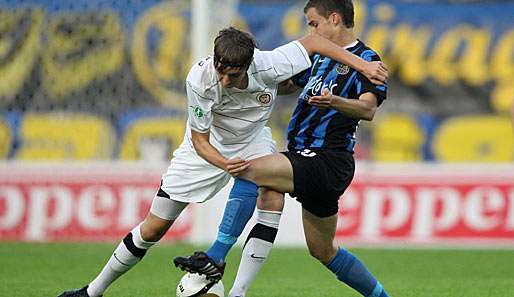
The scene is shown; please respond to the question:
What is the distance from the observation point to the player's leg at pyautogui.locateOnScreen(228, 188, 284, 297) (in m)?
6.48

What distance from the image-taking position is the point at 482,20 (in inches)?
663

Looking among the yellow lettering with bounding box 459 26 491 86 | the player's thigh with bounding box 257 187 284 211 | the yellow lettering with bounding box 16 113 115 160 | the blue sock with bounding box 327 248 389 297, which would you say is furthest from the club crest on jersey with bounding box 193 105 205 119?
the yellow lettering with bounding box 459 26 491 86

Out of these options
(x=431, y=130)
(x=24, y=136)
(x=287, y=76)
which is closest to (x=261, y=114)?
(x=287, y=76)

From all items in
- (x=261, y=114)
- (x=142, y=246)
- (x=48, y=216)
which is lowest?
(x=48, y=216)

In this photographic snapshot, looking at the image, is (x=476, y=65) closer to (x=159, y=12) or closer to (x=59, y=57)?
(x=159, y=12)

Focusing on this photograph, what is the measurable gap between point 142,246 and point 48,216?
657 centimetres

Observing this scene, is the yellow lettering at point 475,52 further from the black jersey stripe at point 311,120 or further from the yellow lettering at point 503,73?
the black jersey stripe at point 311,120

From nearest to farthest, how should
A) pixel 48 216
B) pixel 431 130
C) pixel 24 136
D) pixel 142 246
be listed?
pixel 142 246
pixel 48 216
pixel 24 136
pixel 431 130

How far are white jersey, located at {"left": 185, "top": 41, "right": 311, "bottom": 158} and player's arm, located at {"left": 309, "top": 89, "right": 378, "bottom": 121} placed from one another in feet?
1.29

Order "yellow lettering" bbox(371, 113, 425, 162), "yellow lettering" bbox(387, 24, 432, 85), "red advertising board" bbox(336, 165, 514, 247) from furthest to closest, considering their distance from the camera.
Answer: "yellow lettering" bbox(387, 24, 432, 85) < "yellow lettering" bbox(371, 113, 425, 162) < "red advertising board" bbox(336, 165, 514, 247)

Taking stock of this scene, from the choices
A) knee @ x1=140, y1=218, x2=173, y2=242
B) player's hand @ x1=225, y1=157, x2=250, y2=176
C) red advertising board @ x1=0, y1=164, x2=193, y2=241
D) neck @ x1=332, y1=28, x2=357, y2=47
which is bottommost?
red advertising board @ x1=0, y1=164, x2=193, y2=241

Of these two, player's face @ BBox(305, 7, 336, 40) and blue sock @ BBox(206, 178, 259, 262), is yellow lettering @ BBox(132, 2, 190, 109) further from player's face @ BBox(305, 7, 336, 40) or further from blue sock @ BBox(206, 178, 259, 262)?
blue sock @ BBox(206, 178, 259, 262)

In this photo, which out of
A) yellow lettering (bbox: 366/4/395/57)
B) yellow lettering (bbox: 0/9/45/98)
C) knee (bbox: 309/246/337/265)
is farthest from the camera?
yellow lettering (bbox: 366/4/395/57)

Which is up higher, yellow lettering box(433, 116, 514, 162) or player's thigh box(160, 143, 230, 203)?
player's thigh box(160, 143, 230, 203)
